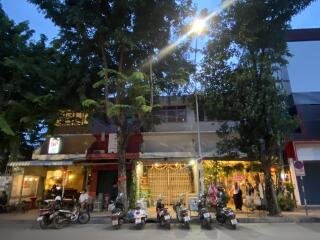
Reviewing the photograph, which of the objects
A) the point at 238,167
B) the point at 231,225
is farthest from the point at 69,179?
the point at 231,225

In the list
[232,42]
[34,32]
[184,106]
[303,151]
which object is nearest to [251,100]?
[232,42]

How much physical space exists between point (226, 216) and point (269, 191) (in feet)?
13.0

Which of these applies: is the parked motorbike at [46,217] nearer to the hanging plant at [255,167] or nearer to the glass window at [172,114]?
the glass window at [172,114]

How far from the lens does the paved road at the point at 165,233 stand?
942cm

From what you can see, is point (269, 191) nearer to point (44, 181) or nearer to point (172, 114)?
point (172, 114)

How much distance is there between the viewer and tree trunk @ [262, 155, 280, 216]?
13505 millimetres

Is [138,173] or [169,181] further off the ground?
[138,173]

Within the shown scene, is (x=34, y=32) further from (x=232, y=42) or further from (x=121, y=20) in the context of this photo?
(x=232, y=42)

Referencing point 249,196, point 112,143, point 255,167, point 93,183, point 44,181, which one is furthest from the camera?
point 44,181

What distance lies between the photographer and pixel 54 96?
1451cm

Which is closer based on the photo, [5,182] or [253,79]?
[253,79]

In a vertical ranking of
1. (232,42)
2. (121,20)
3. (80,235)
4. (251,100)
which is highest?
(121,20)

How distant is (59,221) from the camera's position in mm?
11523

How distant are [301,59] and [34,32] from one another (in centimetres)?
1877
